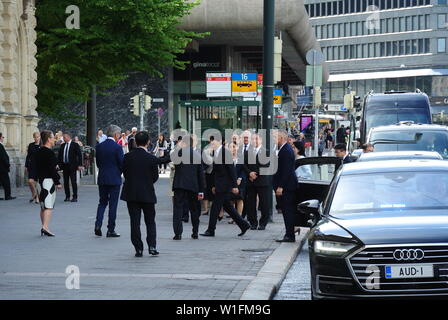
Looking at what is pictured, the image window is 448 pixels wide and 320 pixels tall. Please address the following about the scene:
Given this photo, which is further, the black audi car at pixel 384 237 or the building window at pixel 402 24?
the building window at pixel 402 24

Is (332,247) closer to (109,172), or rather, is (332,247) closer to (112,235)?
(112,235)

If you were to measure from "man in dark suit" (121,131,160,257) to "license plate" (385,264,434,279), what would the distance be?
6094 millimetres

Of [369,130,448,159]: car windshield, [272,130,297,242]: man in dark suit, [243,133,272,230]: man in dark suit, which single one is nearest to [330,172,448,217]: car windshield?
[272,130,297,242]: man in dark suit

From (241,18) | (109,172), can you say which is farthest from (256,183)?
(241,18)

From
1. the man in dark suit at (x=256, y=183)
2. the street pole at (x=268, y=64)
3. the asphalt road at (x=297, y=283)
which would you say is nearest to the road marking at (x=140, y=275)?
the asphalt road at (x=297, y=283)

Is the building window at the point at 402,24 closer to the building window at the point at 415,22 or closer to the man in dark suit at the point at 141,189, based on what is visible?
the building window at the point at 415,22

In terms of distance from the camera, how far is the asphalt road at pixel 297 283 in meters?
11.1

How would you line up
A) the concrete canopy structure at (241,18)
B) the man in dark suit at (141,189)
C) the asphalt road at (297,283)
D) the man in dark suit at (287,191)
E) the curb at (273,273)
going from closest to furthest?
the curb at (273,273) → the asphalt road at (297,283) → the man in dark suit at (141,189) → the man in dark suit at (287,191) → the concrete canopy structure at (241,18)

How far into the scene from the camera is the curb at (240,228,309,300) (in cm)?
1042

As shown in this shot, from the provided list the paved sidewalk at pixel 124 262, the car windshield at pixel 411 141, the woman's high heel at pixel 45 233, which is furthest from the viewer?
the car windshield at pixel 411 141

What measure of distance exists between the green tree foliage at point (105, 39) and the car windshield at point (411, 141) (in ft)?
44.3

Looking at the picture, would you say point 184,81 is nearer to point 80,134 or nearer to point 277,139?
point 80,134

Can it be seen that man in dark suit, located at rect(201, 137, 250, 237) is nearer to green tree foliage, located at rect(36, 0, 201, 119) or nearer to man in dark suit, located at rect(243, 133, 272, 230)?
man in dark suit, located at rect(243, 133, 272, 230)
